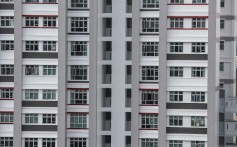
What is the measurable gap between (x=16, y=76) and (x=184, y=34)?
1161 centimetres

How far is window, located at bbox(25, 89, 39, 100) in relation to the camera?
43.0 metres

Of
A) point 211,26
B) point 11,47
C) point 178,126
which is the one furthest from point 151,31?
point 11,47

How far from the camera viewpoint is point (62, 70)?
4250 cm

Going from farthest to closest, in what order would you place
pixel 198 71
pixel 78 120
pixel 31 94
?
pixel 78 120 → pixel 31 94 → pixel 198 71

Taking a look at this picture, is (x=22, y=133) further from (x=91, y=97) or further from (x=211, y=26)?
(x=211, y=26)

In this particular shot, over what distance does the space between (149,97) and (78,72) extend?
16.7 ft

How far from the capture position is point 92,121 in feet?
141

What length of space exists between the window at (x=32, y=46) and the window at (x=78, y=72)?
2.78m

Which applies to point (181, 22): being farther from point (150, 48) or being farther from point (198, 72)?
point (198, 72)

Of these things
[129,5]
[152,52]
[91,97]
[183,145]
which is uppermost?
[129,5]

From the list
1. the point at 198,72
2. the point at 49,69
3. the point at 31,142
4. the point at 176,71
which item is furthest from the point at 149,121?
the point at 31,142

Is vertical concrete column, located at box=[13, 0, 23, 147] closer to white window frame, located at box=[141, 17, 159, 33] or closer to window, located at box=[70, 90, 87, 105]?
window, located at box=[70, 90, 87, 105]

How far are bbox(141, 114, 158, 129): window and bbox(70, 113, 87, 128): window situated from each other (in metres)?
3.94

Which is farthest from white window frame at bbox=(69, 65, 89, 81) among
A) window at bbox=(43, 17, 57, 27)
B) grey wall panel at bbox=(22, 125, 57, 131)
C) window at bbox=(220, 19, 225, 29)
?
window at bbox=(220, 19, 225, 29)
